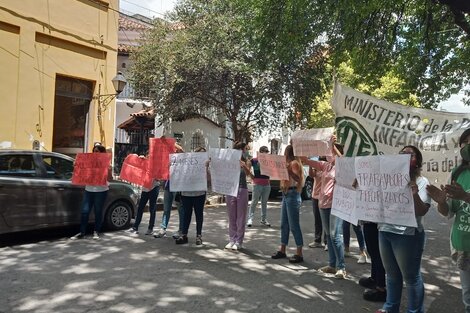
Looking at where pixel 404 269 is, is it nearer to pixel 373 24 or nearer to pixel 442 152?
pixel 442 152

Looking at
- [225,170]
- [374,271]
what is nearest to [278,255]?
[225,170]

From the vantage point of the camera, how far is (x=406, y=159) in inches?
156

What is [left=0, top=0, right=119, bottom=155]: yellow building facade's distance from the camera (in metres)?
11.5

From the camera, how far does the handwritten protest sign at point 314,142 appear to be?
597cm

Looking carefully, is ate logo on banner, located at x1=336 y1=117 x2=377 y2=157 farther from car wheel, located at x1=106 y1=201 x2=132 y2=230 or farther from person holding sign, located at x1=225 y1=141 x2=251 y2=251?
car wheel, located at x1=106 y1=201 x2=132 y2=230

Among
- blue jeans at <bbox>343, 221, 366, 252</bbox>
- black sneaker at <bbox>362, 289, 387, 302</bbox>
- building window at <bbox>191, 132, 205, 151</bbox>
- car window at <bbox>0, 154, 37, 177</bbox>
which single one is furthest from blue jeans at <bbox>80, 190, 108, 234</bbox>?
building window at <bbox>191, 132, 205, 151</bbox>

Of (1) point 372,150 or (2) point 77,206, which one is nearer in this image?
(1) point 372,150

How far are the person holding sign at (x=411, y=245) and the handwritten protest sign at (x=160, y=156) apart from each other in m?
4.83

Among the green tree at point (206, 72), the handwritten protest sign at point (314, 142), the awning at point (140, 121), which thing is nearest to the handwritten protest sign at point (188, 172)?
the handwritten protest sign at point (314, 142)

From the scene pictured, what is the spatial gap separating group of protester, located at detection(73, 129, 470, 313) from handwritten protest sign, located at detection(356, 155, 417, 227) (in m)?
0.07

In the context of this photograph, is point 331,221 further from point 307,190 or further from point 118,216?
point 307,190

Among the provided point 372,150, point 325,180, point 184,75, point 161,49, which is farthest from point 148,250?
point 161,49

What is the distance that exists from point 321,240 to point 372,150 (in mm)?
3515

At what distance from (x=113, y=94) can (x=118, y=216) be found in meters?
6.07
